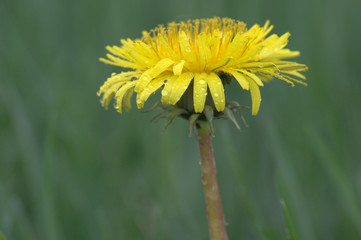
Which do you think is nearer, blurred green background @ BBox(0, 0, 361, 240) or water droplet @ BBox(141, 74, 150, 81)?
water droplet @ BBox(141, 74, 150, 81)

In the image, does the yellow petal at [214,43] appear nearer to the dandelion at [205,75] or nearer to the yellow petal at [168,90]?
the dandelion at [205,75]

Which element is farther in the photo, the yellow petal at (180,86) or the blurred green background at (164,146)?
the blurred green background at (164,146)

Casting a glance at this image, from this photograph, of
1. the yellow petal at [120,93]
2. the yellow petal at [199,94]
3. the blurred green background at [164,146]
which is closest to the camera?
the yellow petal at [199,94]

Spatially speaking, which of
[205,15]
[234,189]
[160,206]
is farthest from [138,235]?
[205,15]

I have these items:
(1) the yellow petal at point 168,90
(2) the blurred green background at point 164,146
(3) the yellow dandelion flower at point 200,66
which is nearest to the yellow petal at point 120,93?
(3) the yellow dandelion flower at point 200,66

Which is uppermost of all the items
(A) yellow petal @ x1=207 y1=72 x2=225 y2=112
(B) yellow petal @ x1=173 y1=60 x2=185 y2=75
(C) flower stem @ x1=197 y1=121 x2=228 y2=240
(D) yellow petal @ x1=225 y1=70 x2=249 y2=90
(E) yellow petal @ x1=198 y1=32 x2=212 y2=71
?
(E) yellow petal @ x1=198 y1=32 x2=212 y2=71

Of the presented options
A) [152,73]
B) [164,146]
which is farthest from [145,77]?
[164,146]

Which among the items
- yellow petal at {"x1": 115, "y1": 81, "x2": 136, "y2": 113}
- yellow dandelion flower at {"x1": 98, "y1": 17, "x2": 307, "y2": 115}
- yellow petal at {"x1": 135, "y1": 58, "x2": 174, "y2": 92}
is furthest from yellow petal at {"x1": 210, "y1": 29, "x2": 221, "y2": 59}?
yellow petal at {"x1": 115, "y1": 81, "x2": 136, "y2": 113}

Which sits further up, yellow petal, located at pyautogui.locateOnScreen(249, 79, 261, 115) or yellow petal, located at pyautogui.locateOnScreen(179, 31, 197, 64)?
yellow petal, located at pyautogui.locateOnScreen(179, 31, 197, 64)

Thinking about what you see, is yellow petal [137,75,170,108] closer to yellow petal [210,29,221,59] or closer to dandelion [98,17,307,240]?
dandelion [98,17,307,240]
